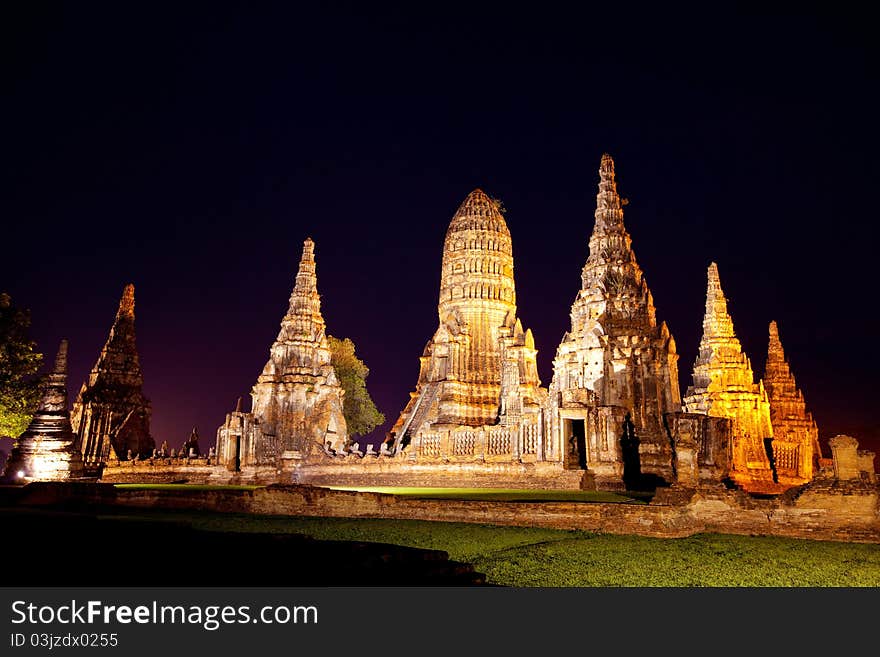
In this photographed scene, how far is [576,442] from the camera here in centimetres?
2531

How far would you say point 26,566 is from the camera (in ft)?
24.7

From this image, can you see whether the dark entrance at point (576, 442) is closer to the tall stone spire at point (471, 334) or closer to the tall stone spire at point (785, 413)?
the tall stone spire at point (471, 334)

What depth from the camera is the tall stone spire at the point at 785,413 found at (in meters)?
41.1

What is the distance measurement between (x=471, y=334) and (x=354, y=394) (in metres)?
13.9

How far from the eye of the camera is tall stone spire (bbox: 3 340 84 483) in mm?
26234

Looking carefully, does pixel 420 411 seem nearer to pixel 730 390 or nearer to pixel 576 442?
pixel 576 442

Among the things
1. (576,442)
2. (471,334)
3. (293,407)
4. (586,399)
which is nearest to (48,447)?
(293,407)

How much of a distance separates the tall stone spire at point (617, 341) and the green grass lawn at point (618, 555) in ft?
46.9

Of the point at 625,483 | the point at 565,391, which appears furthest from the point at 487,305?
the point at 625,483

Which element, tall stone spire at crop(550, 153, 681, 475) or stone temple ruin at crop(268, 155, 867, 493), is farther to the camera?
tall stone spire at crop(550, 153, 681, 475)

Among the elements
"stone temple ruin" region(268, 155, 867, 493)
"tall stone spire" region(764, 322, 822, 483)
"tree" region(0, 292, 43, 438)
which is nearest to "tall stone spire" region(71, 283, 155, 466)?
"tree" region(0, 292, 43, 438)

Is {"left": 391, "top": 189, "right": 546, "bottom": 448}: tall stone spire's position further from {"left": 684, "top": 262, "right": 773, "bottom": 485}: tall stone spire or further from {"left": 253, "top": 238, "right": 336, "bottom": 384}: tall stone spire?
{"left": 684, "top": 262, "right": 773, "bottom": 485}: tall stone spire

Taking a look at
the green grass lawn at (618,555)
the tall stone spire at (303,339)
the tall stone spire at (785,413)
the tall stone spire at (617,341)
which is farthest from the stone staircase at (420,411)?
the green grass lawn at (618,555)

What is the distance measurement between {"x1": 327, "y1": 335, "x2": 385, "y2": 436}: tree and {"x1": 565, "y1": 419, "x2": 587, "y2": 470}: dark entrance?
26.1 meters
